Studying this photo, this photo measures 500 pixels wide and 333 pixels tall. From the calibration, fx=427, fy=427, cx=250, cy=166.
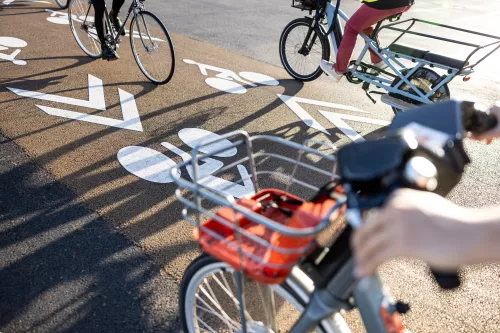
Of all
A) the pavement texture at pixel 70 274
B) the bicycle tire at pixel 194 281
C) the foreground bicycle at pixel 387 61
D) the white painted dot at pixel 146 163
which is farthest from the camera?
the foreground bicycle at pixel 387 61

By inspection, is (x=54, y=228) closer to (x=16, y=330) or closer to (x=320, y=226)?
(x=16, y=330)

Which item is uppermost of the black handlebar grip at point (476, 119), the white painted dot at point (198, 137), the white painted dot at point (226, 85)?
the black handlebar grip at point (476, 119)

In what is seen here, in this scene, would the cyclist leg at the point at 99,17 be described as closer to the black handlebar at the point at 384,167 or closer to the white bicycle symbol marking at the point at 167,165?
the white bicycle symbol marking at the point at 167,165

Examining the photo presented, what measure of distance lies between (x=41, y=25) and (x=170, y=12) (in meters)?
3.14

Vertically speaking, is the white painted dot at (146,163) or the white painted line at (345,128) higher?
the white painted line at (345,128)

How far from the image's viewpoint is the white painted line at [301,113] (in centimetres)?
505

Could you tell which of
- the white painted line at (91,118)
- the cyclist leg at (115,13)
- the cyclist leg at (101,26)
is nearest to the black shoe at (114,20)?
the cyclist leg at (115,13)

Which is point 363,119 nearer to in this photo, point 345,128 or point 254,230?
point 345,128

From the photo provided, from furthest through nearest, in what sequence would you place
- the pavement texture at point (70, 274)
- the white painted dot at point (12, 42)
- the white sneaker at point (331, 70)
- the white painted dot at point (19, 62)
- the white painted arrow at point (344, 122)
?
the white painted dot at point (12, 42) < the white painted dot at point (19, 62) < the white sneaker at point (331, 70) < the white painted arrow at point (344, 122) < the pavement texture at point (70, 274)

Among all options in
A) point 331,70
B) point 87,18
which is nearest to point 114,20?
point 87,18

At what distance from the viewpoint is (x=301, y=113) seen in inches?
211

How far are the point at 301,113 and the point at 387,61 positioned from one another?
118cm

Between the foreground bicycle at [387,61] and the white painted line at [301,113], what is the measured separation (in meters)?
0.75

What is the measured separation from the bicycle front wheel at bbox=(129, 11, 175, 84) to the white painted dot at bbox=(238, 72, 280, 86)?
1.21 meters
